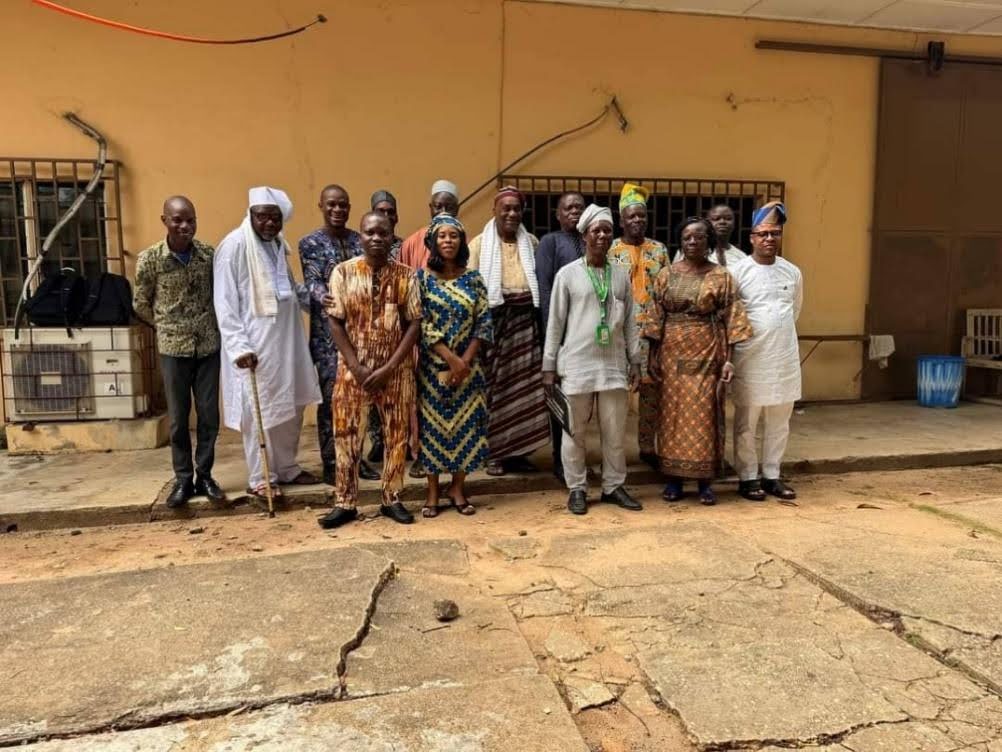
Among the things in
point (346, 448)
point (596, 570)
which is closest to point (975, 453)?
point (596, 570)

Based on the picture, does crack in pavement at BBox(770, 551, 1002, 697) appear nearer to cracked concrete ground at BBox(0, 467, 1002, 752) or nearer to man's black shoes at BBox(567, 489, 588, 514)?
cracked concrete ground at BBox(0, 467, 1002, 752)

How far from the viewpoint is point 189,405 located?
13.9 ft

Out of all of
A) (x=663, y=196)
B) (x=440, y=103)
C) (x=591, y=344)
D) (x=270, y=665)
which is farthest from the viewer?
(x=663, y=196)

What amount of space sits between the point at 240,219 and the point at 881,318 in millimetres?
5827

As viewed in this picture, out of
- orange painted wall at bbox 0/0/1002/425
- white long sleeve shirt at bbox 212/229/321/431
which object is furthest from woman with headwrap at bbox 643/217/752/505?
orange painted wall at bbox 0/0/1002/425

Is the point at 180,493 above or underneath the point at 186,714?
above

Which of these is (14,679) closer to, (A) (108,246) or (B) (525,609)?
(B) (525,609)

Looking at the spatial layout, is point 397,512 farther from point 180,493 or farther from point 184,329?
point 184,329

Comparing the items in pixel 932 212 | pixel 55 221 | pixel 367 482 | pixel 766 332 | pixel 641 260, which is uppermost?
pixel 932 212

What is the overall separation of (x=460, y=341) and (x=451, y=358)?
4.7 inches

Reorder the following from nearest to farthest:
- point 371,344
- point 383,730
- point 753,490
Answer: point 383,730 → point 371,344 → point 753,490

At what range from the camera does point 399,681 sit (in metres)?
2.40

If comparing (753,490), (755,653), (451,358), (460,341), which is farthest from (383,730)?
(753,490)

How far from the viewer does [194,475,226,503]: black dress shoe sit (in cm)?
423
